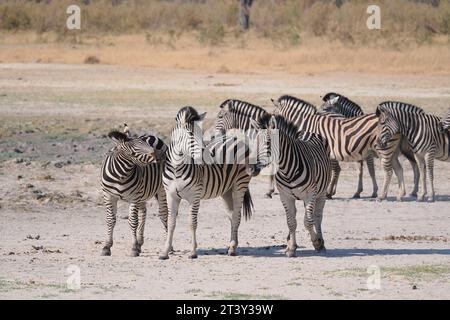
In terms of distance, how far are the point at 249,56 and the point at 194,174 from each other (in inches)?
850

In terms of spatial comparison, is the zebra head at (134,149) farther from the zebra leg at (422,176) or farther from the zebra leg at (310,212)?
the zebra leg at (422,176)

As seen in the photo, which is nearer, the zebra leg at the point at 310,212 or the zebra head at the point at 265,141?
the zebra head at the point at 265,141

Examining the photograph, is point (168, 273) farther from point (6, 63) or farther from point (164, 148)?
point (6, 63)

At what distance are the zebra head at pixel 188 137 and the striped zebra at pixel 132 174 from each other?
331mm

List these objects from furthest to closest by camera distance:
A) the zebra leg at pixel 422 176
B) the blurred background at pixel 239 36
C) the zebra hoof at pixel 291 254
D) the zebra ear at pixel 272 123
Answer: the blurred background at pixel 239 36
the zebra leg at pixel 422 176
the zebra hoof at pixel 291 254
the zebra ear at pixel 272 123

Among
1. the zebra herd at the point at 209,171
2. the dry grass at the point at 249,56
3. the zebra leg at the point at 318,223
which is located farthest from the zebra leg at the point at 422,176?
the dry grass at the point at 249,56

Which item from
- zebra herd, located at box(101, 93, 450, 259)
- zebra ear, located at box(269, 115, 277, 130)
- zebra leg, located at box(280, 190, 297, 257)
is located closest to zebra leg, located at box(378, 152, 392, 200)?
zebra herd, located at box(101, 93, 450, 259)

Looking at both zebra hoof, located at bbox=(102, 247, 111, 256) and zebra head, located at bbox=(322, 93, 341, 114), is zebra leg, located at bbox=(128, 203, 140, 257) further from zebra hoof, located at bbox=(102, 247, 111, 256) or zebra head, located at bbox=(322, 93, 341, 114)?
zebra head, located at bbox=(322, 93, 341, 114)

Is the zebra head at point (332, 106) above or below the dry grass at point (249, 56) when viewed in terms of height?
above

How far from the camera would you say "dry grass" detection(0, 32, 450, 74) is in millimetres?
31172

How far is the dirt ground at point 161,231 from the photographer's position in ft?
34.0

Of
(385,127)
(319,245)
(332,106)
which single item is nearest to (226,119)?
(332,106)

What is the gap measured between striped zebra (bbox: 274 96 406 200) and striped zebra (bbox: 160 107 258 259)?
446 cm
